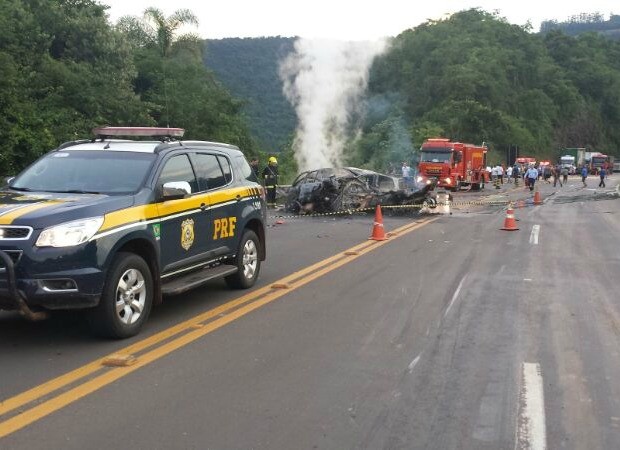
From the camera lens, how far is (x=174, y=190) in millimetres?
A: 6742

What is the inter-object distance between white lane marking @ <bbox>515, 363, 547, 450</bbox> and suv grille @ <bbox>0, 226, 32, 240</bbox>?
401 cm

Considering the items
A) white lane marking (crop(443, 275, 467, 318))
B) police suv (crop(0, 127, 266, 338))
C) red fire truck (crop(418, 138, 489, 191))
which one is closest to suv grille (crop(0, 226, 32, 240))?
police suv (crop(0, 127, 266, 338))

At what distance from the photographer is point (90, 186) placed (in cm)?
682

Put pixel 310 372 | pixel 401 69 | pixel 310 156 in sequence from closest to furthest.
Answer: pixel 310 372 < pixel 310 156 < pixel 401 69

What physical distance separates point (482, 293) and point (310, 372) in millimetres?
3915

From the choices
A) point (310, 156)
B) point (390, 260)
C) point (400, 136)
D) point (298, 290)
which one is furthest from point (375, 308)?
point (400, 136)

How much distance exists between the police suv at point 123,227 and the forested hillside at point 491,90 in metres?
36.2

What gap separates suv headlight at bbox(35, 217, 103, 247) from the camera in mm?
5656

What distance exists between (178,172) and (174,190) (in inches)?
27.5

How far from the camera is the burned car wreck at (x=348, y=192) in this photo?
20.6 metres

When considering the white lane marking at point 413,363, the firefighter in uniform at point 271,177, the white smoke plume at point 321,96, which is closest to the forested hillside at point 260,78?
the white smoke plume at point 321,96

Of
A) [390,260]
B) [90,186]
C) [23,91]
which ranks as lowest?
[390,260]

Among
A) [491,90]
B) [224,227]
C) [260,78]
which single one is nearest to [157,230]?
[224,227]

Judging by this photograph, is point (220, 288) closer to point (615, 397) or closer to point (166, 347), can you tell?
point (166, 347)
